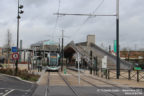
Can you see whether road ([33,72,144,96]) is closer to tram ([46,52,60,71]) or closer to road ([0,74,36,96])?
road ([0,74,36,96])

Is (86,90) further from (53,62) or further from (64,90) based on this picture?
(53,62)

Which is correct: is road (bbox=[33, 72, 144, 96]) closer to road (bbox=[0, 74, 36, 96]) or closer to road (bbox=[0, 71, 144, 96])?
road (bbox=[0, 71, 144, 96])

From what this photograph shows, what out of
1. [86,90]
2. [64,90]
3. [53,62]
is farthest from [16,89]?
[53,62]

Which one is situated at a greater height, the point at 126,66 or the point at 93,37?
the point at 93,37

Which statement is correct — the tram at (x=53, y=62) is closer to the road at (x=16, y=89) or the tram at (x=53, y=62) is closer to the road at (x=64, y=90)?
the road at (x=16, y=89)

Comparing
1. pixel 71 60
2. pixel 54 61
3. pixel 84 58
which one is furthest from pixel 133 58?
pixel 54 61

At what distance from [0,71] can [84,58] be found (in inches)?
1046

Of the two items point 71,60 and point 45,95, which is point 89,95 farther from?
point 71,60

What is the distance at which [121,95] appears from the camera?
1223 cm

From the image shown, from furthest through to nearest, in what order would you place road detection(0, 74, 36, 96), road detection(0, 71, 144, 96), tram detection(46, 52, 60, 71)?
tram detection(46, 52, 60, 71) → road detection(0, 71, 144, 96) → road detection(0, 74, 36, 96)

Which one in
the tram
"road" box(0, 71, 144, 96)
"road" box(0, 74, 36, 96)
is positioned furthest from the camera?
the tram

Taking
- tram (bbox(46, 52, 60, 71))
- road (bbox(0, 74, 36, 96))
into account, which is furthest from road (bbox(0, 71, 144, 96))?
tram (bbox(46, 52, 60, 71))

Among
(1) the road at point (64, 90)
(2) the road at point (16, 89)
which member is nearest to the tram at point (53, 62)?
(2) the road at point (16, 89)

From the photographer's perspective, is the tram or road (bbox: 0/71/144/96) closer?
road (bbox: 0/71/144/96)
